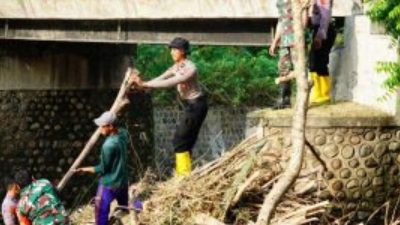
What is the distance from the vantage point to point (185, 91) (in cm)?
1013

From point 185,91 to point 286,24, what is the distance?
137 cm

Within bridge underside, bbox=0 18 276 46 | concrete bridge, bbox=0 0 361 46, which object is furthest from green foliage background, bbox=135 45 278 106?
concrete bridge, bbox=0 0 361 46

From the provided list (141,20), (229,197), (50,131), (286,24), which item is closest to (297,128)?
(229,197)

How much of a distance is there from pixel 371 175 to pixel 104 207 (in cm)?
278

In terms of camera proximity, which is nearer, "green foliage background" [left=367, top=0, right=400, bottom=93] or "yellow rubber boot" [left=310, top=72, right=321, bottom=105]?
"green foliage background" [left=367, top=0, right=400, bottom=93]

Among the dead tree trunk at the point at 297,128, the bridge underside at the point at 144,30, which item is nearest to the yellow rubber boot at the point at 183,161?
the dead tree trunk at the point at 297,128

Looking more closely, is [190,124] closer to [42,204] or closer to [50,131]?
[42,204]

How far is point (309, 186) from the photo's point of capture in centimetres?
909

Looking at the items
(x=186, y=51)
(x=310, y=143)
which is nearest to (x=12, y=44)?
(x=186, y=51)

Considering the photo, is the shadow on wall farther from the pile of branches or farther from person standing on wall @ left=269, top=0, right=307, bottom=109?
the pile of branches

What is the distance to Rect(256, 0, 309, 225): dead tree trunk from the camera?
8039 mm

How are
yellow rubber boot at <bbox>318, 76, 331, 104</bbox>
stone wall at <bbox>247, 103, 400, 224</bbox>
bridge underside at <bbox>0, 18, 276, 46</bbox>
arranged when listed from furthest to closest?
bridge underside at <bbox>0, 18, 276, 46</bbox>, yellow rubber boot at <bbox>318, 76, 331, 104</bbox>, stone wall at <bbox>247, 103, 400, 224</bbox>

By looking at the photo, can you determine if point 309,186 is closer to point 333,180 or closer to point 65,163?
point 333,180

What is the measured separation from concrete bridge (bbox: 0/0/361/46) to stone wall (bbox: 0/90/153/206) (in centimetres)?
214
